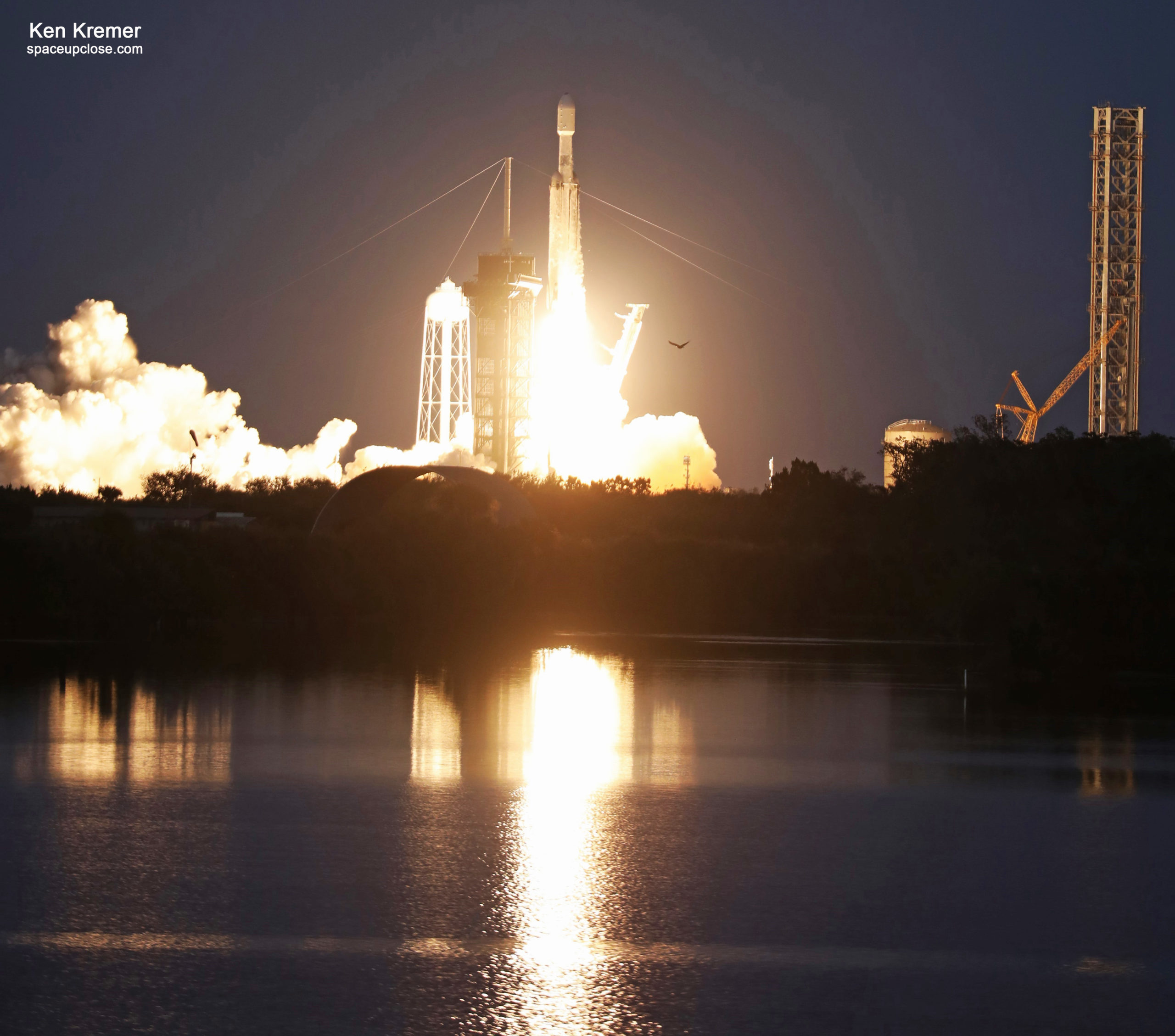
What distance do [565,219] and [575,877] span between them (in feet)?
164

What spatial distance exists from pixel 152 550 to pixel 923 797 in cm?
2826

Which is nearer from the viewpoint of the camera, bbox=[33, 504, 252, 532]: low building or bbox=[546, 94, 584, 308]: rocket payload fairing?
bbox=[33, 504, 252, 532]: low building

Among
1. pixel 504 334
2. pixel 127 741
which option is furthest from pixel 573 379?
pixel 127 741

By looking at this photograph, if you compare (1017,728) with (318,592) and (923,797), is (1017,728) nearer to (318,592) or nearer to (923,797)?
(923,797)

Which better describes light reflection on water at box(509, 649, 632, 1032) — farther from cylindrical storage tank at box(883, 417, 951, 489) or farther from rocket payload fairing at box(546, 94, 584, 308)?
cylindrical storage tank at box(883, 417, 951, 489)

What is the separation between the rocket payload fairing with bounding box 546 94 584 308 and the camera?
5638cm

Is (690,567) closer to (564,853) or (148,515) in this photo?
(148,515)

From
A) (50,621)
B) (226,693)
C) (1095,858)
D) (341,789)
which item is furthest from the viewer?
(50,621)

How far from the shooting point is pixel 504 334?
58.0 m

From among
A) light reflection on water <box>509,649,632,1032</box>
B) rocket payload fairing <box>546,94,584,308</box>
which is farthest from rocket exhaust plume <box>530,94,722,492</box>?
light reflection on water <box>509,649,632,1032</box>

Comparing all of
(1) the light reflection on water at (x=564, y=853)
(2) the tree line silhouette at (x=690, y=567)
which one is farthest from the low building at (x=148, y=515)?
(1) the light reflection on water at (x=564, y=853)

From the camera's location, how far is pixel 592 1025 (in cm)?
588

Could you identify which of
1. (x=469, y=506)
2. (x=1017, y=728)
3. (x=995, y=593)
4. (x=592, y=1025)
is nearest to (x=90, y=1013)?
(x=592, y=1025)

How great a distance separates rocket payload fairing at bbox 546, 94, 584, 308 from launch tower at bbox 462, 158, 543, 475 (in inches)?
57.2
